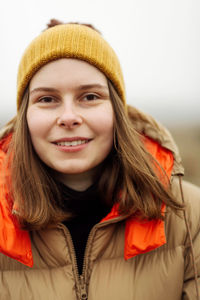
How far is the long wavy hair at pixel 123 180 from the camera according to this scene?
164cm

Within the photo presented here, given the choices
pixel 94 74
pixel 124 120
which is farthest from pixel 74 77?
pixel 124 120

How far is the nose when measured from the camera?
1.52 m

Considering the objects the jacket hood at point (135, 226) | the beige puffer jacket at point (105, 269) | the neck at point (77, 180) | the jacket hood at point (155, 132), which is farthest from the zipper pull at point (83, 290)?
the jacket hood at point (155, 132)

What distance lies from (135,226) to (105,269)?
1.11 feet

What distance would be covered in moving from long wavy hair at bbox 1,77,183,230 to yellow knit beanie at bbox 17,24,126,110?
0.11m

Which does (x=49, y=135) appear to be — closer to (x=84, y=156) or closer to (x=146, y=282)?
(x=84, y=156)

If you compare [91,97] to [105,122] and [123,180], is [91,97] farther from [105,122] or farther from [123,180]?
[123,180]

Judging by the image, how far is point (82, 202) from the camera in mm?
1829

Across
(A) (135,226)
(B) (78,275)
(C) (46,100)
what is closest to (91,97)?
(C) (46,100)

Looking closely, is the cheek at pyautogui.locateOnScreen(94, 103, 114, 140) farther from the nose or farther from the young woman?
the nose

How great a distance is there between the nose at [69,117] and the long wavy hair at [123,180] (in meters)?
0.29

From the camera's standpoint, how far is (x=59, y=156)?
1.63m

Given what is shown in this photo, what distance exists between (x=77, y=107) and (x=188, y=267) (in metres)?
1.34

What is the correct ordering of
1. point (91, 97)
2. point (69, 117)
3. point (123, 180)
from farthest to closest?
1. point (123, 180)
2. point (91, 97)
3. point (69, 117)
